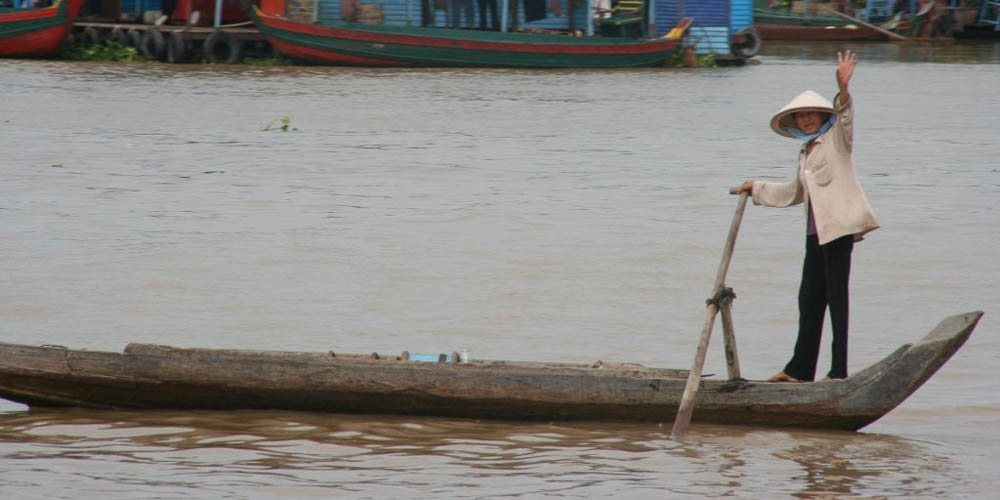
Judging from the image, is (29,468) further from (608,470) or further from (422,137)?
(422,137)

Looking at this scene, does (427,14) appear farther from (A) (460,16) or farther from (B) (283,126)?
(B) (283,126)

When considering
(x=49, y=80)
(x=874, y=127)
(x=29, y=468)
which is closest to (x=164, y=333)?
Result: (x=29, y=468)

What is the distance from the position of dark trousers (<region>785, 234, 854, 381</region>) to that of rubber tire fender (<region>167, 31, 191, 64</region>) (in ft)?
61.7

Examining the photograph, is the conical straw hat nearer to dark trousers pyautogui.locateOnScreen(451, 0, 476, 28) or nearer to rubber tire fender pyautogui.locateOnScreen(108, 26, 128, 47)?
dark trousers pyautogui.locateOnScreen(451, 0, 476, 28)

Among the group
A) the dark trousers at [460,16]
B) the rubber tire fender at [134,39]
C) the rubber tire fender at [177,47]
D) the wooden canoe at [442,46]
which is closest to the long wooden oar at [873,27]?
the wooden canoe at [442,46]

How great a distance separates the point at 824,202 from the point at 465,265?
383 cm

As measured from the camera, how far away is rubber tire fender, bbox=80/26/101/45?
22.9 metres

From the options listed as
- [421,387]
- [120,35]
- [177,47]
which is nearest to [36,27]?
[120,35]

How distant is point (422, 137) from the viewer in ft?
46.4

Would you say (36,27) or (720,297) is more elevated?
(36,27)

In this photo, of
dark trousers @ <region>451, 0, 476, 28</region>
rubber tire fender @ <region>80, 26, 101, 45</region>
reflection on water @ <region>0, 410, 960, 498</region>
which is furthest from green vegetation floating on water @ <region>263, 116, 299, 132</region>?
reflection on water @ <region>0, 410, 960, 498</region>

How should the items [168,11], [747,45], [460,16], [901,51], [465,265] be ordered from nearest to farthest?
1. [465,265]
2. [460,16]
3. [747,45]
4. [168,11]
5. [901,51]

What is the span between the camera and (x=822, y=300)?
14.7 feet

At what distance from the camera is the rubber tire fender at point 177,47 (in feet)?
71.4
